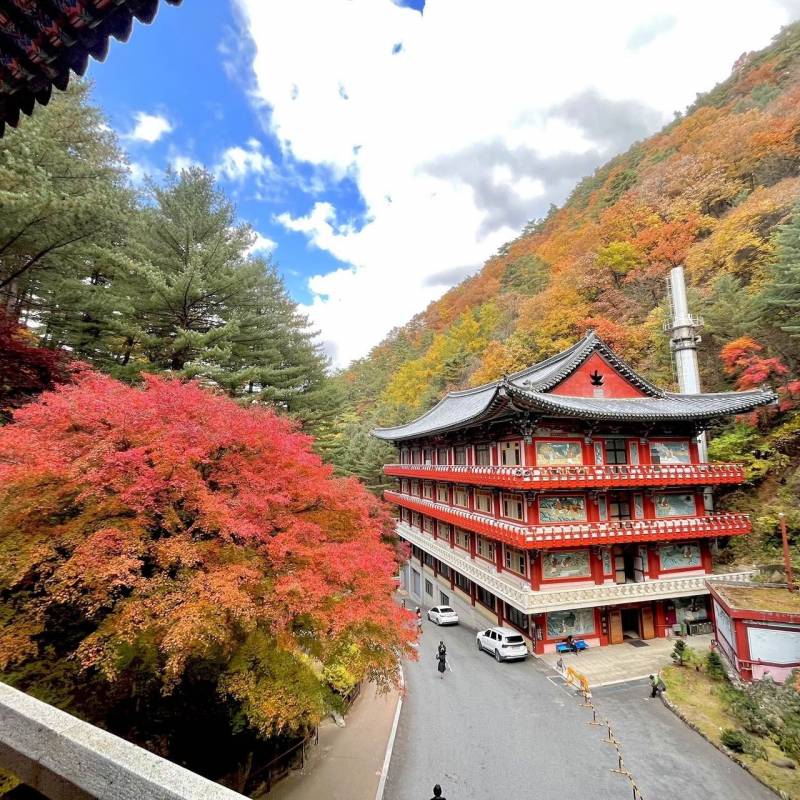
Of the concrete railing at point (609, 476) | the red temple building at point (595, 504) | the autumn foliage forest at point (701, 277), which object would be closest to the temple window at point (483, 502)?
the red temple building at point (595, 504)

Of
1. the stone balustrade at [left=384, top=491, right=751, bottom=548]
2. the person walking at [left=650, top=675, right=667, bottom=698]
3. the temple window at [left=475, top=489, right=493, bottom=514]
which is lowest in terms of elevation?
the person walking at [left=650, top=675, right=667, bottom=698]

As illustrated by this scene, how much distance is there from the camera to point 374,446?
1857 inches

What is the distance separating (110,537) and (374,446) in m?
39.0

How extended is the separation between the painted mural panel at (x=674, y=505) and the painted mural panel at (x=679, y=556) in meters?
1.50

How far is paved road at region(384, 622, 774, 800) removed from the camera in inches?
432

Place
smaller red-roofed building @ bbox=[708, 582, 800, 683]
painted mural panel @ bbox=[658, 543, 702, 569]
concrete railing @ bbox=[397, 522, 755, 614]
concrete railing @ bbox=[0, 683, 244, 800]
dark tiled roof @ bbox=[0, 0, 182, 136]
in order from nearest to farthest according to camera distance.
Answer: concrete railing @ bbox=[0, 683, 244, 800] < dark tiled roof @ bbox=[0, 0, 182, 136] < smaller red-roofed building @ bbox=[708, 582, 800, 683] < concrete railing @ bbox=[397, 522, 755, 614] < painted mural panel @ bbox=[658, 543, 702, 569]

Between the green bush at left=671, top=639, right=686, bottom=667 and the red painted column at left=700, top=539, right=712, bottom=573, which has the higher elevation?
the red painted column at left=700, top=539, right=712, bottom=573

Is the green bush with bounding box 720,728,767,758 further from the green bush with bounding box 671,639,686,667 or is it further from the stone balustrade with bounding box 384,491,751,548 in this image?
the stone balustrade with bounding box 384,491,751,548

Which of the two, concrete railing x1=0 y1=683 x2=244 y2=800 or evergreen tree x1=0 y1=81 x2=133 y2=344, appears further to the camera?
evergreen tree x1=0 y1=81 x2=133 y2=344

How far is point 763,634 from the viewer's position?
49.3 ft

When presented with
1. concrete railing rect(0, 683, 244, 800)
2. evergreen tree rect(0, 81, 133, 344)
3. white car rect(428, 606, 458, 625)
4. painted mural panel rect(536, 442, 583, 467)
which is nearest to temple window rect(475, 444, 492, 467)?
painted mural panel rect(536, 442, 583, 467)

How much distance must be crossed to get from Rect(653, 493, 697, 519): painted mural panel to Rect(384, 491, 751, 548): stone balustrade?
1.45 feet

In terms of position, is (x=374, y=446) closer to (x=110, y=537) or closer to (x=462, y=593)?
(x=462, y=593)

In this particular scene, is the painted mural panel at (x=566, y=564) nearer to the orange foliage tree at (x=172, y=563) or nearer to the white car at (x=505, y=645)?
the white car at (x=505, y=645)
